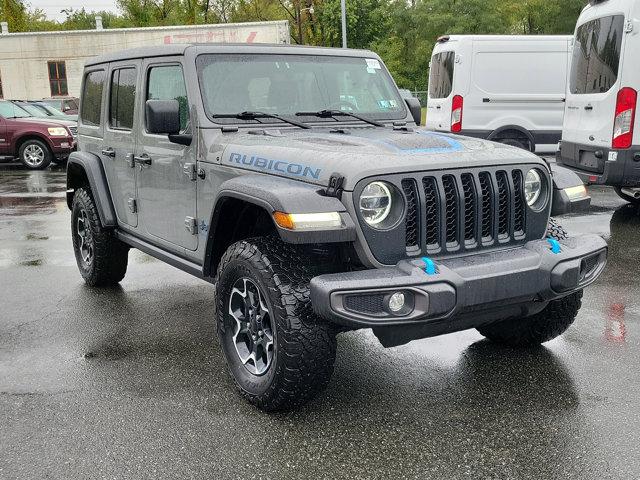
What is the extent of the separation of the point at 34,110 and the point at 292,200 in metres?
16.4

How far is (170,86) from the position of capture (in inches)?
188

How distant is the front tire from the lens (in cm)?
340

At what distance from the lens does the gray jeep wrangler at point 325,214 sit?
3299 mm

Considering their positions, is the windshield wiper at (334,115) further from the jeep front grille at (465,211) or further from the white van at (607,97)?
the white van at (607,97)

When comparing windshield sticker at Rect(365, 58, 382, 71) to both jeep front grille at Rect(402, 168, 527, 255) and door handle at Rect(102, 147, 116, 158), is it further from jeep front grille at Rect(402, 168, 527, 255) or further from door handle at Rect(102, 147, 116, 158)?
door handle at Rect(102, 147, 116, 158)

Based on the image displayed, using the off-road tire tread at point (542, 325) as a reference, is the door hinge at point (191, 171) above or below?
above

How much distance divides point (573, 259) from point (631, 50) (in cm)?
531

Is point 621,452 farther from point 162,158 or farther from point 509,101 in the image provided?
point 509,101

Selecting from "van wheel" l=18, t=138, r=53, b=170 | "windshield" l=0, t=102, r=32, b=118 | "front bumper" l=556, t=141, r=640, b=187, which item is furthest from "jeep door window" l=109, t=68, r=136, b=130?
"windshield" l=0, t=102, r=32, b=118

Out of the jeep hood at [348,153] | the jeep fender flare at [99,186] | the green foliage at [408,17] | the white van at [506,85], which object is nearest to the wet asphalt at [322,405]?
the jeep fender flare at [99,186]

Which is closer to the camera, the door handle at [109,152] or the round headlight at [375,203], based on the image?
the round headlight at [375,203]

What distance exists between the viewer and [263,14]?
157 feet

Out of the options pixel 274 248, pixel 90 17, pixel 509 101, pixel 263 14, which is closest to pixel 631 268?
pixel 274 248

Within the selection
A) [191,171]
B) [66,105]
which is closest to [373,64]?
[191,171]
